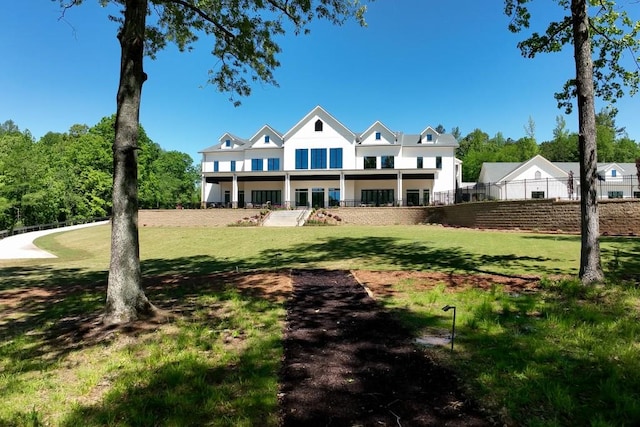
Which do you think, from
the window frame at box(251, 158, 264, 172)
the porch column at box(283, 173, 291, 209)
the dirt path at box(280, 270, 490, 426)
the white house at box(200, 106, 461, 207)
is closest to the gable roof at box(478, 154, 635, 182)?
the white house at box(200, 106, 461, 207)

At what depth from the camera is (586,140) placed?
778 centimetres

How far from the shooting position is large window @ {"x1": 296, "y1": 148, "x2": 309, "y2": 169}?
1666 inches

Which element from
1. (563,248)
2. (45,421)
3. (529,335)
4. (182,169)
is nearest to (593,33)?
(563,248)

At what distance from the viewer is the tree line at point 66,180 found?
38.5 m

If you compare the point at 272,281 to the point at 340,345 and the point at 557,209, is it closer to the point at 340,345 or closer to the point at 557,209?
the point at 340,345

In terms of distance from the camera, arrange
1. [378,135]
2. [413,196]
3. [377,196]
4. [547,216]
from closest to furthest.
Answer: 1. [547,216]
2. [378,135]
3. [413,196]
4. [377,196]

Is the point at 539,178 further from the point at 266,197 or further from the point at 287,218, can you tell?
the point at 266,197

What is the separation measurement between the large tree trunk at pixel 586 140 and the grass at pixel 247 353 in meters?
0.81

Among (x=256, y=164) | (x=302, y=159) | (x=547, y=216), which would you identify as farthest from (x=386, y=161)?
(x=547, y=216)

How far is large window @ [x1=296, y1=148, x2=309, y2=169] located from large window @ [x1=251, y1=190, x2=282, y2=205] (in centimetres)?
459

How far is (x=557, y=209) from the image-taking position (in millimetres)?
21109

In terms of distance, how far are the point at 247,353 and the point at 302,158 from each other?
38.7 meters

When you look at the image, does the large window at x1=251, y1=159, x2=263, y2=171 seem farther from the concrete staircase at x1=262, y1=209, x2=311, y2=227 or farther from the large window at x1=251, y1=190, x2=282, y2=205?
the concrete staircase at x1=262, y1=209, x2=311, y2=227

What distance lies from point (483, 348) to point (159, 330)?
4299 mm
